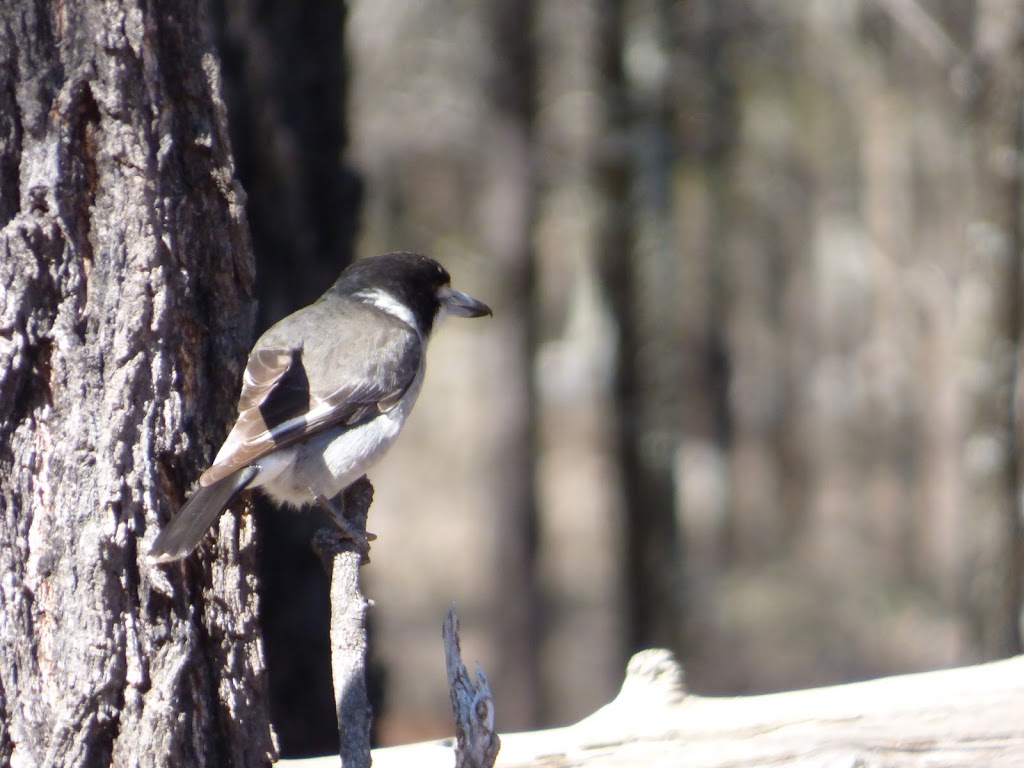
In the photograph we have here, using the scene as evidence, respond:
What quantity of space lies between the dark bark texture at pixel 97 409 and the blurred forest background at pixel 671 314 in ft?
6.16

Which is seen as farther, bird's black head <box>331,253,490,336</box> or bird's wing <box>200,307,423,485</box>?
bird's black head <box>331,253,490,336</box>

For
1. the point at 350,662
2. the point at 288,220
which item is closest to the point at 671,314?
the point at 288,220

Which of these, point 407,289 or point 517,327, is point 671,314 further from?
point 407,289

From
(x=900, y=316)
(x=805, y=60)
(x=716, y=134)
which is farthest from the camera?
(x=900, y=316)

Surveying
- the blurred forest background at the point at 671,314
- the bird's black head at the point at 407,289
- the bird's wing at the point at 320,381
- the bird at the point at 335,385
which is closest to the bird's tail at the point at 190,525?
the bird at the point at 335,385

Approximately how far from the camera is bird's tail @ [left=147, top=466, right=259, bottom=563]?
260cm

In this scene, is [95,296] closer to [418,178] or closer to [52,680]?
[52,680]

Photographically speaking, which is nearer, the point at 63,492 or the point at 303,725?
the point at 63,492

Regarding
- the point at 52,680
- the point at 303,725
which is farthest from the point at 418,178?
the point at 52,680

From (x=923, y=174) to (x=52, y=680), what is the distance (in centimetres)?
1285

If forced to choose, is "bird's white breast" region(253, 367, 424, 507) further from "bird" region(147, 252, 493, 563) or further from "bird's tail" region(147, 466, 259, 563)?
"bird's tail" region(147, 466, 259, 563)

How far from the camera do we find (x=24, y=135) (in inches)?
105

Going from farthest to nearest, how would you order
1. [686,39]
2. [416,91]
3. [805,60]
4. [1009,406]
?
[805,60], [416,91], [686,39], [1009,406]

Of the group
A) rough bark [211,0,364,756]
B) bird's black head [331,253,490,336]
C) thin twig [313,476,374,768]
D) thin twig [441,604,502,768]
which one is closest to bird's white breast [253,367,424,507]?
bird's black head [331,253,490,336]
